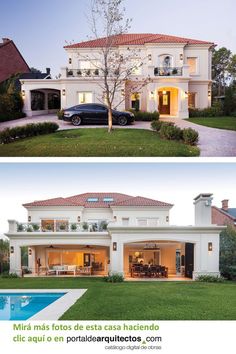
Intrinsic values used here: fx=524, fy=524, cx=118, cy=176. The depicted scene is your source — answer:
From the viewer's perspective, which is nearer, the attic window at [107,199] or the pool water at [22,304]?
the pool water at [22,304]

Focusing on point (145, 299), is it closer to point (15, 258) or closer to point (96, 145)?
point (96, 145)

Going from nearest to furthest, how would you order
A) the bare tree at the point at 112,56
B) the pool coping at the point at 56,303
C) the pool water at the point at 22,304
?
the bare tree at the point at 112,56 < the pool coping at the point at 56,303 < the pool water at the point at 22,304

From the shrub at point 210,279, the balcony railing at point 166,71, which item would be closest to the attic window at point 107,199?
the shrub at point 210,279

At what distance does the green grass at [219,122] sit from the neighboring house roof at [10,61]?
Result: 179 cm

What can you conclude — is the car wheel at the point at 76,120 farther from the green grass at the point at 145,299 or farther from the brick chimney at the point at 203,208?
the brick chimney at the point at 203,208

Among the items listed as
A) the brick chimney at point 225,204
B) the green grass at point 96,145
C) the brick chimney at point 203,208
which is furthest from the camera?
the brick chimney at point 203,208

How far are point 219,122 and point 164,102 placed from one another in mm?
591

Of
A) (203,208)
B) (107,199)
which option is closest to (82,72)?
(107,199)

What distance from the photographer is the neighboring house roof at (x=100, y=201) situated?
Answer: 692 cm

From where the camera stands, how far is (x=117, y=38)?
17.3ft
